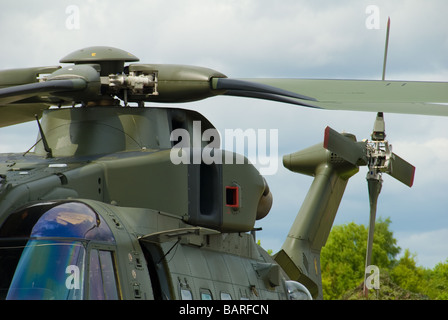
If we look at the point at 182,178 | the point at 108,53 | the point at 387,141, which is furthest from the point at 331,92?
the point at 387,141

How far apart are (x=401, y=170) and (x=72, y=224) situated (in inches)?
306

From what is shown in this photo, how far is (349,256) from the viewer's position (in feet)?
189

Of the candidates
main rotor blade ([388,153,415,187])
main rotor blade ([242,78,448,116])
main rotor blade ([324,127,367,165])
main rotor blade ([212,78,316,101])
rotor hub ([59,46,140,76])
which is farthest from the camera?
main rotor blade ([388,153,415,187])

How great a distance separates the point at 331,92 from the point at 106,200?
285 cm

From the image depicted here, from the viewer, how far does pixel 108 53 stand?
9.91 meters

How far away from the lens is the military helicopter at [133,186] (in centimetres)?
783

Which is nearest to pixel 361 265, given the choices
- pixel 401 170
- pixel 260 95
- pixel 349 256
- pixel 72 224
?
pixel 349 256

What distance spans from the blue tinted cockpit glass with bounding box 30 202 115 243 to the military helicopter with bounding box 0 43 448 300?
0.01 meters

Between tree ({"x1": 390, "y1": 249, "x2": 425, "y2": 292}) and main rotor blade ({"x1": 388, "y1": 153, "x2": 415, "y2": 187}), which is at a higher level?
main rotor blade ({"x1": 388, "y1": 153, "x2": 415, "y2": 187})

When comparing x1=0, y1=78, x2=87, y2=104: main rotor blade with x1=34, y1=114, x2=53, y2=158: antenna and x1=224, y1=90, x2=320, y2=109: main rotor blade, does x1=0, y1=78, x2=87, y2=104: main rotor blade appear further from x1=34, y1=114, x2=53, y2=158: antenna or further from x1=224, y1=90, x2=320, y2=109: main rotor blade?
x1=224, y1=90, x2=320, y2=109: main rotor blade

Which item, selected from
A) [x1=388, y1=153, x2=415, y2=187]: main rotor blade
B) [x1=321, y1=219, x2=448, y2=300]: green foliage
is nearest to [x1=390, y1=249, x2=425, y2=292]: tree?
[x1=321, y1=219, x2=448, y2=300]: green foliage

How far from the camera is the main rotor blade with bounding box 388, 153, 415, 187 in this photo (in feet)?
46.2
